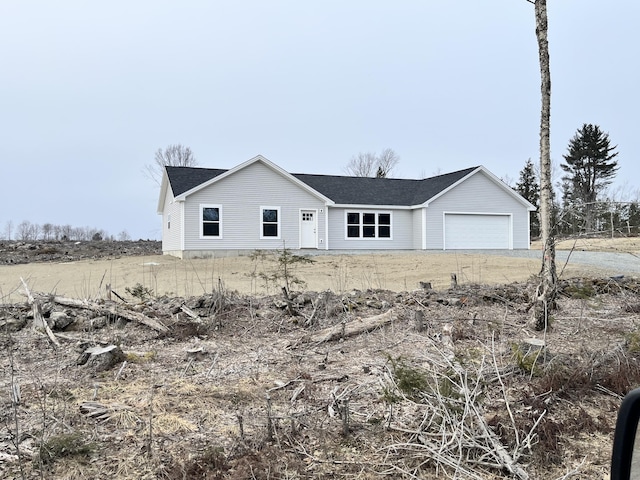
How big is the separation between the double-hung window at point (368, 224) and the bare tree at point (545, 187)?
18.7 m

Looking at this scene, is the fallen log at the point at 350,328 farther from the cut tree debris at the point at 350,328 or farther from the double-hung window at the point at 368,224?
the double-hung window at the point at 368,224

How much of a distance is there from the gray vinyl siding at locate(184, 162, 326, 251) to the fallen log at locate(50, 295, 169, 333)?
1480 centimetres

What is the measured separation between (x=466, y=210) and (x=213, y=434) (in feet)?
81.4

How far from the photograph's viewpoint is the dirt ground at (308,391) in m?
2.69

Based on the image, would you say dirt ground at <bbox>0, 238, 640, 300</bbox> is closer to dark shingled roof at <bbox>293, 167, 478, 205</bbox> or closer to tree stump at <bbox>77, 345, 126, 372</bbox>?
dark shingled roof at <bbox>293, 167, 478, 205</bbox>

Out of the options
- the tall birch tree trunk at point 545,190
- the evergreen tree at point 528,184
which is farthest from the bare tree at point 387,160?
the tall birch tree trunk at point 545,190

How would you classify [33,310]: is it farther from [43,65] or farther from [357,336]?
[43,65]

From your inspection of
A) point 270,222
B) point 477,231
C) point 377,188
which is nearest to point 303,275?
point 270,222

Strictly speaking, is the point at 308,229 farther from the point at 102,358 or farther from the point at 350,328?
the point at 102,358

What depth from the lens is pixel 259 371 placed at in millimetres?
4359

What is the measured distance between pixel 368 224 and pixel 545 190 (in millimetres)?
19355

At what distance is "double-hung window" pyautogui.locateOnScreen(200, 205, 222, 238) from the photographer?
21.8 meters

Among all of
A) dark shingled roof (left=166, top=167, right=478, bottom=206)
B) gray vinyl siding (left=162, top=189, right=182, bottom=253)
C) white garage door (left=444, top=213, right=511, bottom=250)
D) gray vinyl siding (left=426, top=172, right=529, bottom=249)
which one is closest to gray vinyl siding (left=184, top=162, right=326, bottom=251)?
gray vinyl siding (left=162, top=189, right=182, bottom=253)

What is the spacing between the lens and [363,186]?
90.1ft
